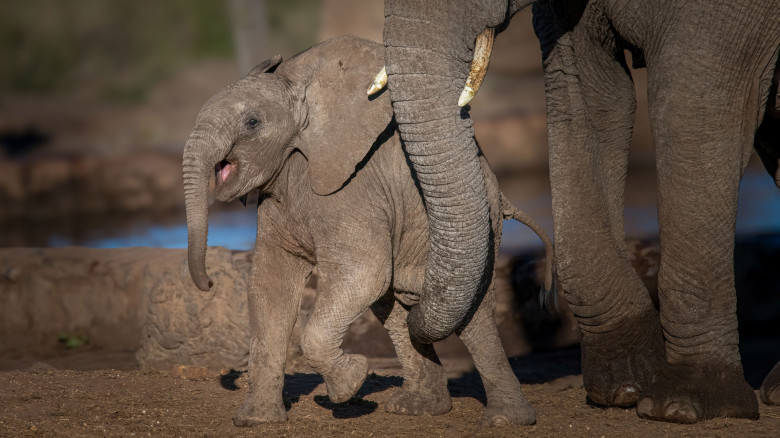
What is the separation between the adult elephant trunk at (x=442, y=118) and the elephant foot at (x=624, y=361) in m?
1.43

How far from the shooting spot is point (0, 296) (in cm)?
830

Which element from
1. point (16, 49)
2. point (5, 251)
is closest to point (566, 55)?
point (5, 251)

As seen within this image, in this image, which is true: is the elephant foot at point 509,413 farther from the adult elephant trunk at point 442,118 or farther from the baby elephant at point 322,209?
the adult elephant trunk at point 442,118

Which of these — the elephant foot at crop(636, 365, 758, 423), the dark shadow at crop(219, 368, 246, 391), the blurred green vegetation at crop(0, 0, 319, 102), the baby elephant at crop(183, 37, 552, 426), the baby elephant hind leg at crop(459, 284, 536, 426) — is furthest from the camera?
the blurred green vegetation at crop(0, 0, 319, 102)

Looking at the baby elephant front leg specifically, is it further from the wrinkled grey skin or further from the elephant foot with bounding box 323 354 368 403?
the wrinkled grey skin

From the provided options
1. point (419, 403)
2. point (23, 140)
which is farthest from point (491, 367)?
point (23, 140)

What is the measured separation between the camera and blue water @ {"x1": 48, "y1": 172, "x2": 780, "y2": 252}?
1079 centimetres

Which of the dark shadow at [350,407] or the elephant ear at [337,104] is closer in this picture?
the elephant ear at [337,104]

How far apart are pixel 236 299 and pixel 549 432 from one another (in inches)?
114

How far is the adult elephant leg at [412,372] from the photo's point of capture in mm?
5234

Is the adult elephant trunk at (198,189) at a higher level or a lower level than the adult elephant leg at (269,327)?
higher

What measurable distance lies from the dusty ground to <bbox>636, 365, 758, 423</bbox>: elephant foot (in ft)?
0.15

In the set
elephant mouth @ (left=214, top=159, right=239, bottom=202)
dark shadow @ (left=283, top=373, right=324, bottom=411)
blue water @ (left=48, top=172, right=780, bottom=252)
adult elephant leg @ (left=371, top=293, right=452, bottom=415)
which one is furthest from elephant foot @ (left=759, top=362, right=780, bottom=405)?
blue water @ (left=48, top=172, right=780, bottom=252)

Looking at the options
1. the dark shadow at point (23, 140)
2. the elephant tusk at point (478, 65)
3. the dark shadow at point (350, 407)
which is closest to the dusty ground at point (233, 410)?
the dark shadow at point (350, 407)
